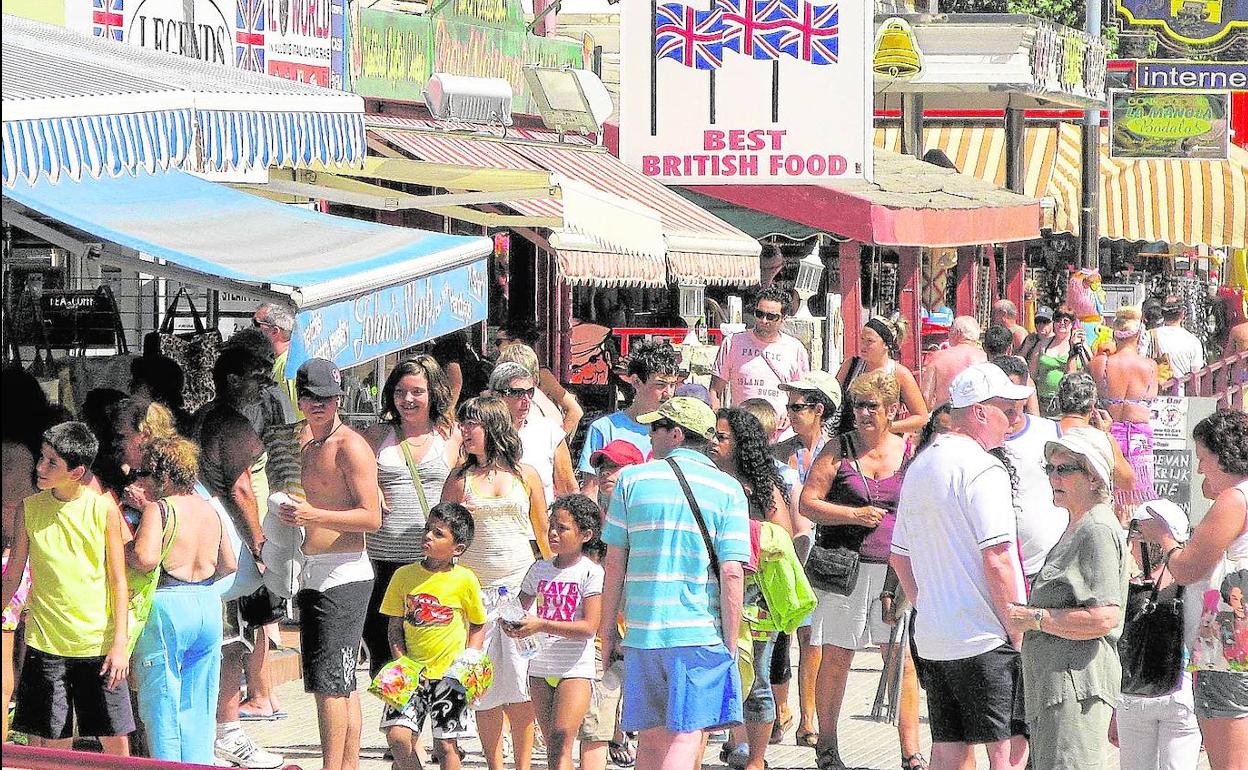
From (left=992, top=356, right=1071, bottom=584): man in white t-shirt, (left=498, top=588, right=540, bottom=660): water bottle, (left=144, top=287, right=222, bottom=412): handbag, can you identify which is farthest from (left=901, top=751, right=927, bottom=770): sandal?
(left=144, top=287, right=222, bottom=412): handbag

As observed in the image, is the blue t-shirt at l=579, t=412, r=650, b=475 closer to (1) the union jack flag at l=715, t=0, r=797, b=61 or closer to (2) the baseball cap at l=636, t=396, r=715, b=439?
(2) the baseball cap at l=636, t=396, r=715, b=439

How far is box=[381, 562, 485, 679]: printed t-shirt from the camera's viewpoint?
7.26m

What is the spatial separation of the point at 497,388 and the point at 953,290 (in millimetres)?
21281

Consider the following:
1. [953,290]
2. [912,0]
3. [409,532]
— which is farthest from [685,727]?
[912,0]

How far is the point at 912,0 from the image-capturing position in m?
38.8

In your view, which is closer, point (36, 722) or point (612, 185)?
point (36, 722)

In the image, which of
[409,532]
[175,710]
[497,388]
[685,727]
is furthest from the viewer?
[497,388]

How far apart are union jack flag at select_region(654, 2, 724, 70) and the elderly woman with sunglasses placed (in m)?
9.06

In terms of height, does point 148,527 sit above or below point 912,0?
below

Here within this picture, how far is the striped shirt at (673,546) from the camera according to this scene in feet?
21.5

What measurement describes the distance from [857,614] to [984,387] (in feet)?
7.25

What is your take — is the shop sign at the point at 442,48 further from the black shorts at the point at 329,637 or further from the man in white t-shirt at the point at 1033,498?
the black shorts at the point at 329,637

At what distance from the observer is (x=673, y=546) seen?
21.5ft

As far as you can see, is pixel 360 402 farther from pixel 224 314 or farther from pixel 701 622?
pixel 701 622
